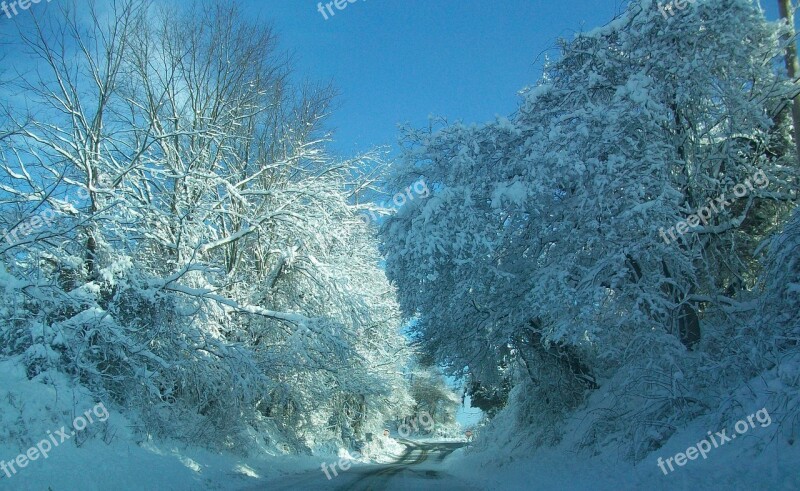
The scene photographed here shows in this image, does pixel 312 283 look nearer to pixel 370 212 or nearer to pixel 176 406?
pixel 370 212

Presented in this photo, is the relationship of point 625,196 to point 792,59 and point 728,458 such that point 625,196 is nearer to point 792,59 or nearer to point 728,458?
point 728,458

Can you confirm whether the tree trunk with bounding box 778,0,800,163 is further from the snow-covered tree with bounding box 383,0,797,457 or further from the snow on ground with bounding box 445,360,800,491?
the snow on ground with bounding box 445,360,800,491

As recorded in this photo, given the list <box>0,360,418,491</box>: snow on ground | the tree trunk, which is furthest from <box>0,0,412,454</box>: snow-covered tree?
the tree trunk

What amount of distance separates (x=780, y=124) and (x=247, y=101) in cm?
1620

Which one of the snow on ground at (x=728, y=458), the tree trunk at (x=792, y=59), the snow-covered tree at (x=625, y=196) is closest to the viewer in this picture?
the snow on ground at (x=728, y=458)

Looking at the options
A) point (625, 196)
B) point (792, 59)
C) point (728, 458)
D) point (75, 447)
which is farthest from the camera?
point (792, 59)

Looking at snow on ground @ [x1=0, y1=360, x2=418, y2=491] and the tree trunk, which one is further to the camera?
the tree trunk

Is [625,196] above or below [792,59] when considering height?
below

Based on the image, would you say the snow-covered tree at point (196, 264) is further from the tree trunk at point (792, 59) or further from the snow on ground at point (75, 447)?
the tree trunk at point (792, 59)

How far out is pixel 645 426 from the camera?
9492 millimetres

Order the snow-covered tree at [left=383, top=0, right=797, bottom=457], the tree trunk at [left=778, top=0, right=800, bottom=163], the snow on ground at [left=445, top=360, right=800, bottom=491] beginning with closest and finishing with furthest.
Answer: the snow on ground at [left=445, top=360, right=800, bottom=491] → the snow-covered tree at [left=383, top=0, right=797, bottom=457] → the tree trunk at [left=778, top=0, right=800, bottom=163]

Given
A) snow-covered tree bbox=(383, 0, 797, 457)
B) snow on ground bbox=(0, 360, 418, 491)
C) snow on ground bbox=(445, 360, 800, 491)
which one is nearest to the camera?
snow on ground bbox=(445, 360, 800, 491)

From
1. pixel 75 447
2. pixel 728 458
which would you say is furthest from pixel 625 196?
pixel 75 447

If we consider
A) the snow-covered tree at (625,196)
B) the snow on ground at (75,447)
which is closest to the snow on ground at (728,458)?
the snow-covered tree at (625,196)
